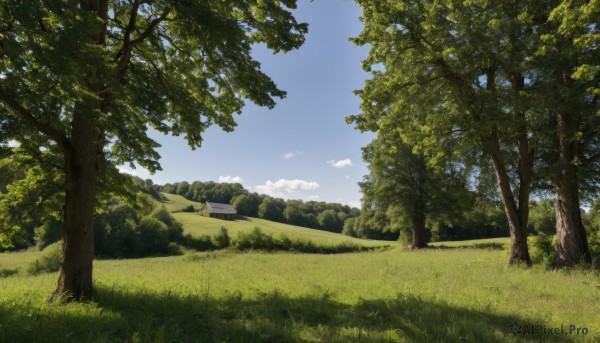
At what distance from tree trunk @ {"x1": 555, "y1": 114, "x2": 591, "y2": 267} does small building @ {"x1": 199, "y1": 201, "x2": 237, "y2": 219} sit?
3394 inches

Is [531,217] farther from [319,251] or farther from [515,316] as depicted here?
[515,316]

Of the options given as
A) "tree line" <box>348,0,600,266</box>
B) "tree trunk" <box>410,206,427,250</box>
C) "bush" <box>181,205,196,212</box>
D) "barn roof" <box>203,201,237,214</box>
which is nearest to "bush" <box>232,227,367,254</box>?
"tree trunk" <box>410,206,427,250</box>

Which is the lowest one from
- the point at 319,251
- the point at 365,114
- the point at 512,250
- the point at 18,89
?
the point at 319,251

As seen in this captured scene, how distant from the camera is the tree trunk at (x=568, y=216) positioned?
1333cm

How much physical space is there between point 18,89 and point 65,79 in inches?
55.9

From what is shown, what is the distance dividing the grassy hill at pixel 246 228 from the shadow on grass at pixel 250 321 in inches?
1499

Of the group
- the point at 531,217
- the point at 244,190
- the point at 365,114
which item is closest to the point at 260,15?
the point at 365,114

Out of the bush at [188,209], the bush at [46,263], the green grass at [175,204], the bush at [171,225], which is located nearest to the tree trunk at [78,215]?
the bush at [46,263]

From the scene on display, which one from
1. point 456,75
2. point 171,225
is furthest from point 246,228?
point 456,75

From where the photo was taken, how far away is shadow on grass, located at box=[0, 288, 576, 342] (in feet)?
18.0

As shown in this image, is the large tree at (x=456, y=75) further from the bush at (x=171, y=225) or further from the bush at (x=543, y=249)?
the bush at (x=171, y=225)

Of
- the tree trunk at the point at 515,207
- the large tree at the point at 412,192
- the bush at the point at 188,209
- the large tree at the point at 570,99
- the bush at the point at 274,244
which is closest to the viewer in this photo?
the large tree at the point at 570,99

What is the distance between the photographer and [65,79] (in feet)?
20.2

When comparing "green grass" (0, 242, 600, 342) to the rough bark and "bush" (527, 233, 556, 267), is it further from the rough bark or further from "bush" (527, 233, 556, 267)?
"bush" (527, 233, 556, 267)
